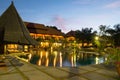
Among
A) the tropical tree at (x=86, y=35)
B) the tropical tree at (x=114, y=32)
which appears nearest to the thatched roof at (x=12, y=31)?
the tropical tree at (x=114, y=32)

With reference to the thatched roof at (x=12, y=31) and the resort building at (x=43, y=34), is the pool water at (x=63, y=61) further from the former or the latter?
the resort building at (x=43, y=34)

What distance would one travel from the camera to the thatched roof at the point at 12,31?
30.8 feet

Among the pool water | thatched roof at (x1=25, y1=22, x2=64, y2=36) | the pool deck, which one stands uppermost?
thatched roof at (x1=25, y1=22, x2=64, y2=36)

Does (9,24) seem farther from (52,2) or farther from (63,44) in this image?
(63,44)

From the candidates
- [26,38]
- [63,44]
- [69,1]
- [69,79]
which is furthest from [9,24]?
[63,44]

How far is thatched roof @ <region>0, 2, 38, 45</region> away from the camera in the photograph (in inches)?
369

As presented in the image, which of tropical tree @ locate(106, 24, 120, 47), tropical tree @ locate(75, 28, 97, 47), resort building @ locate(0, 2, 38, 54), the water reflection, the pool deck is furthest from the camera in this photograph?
tropical tree @ locate(75, 28, 97, 47)

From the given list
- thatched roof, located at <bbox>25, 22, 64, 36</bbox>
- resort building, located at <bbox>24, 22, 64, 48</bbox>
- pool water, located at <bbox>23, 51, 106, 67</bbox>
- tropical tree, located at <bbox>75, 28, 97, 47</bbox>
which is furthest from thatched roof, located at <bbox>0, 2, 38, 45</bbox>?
tropical tree, located at <bbox>75, 28, 97, 47</bbox>

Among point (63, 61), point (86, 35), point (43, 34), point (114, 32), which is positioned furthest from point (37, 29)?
point (63, 61)

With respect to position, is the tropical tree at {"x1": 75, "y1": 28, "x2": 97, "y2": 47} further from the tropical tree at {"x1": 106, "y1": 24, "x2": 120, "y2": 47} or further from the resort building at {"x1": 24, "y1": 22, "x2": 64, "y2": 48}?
the resort building at {"x1": 24, "y1": 22, "x2": 64, "y2": 48}

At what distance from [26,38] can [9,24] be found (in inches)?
71.5

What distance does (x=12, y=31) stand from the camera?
10.4 metres

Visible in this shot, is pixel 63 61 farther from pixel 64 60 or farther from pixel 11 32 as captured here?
pixel 11 32

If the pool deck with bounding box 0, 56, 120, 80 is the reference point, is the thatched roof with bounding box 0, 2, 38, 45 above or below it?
above
